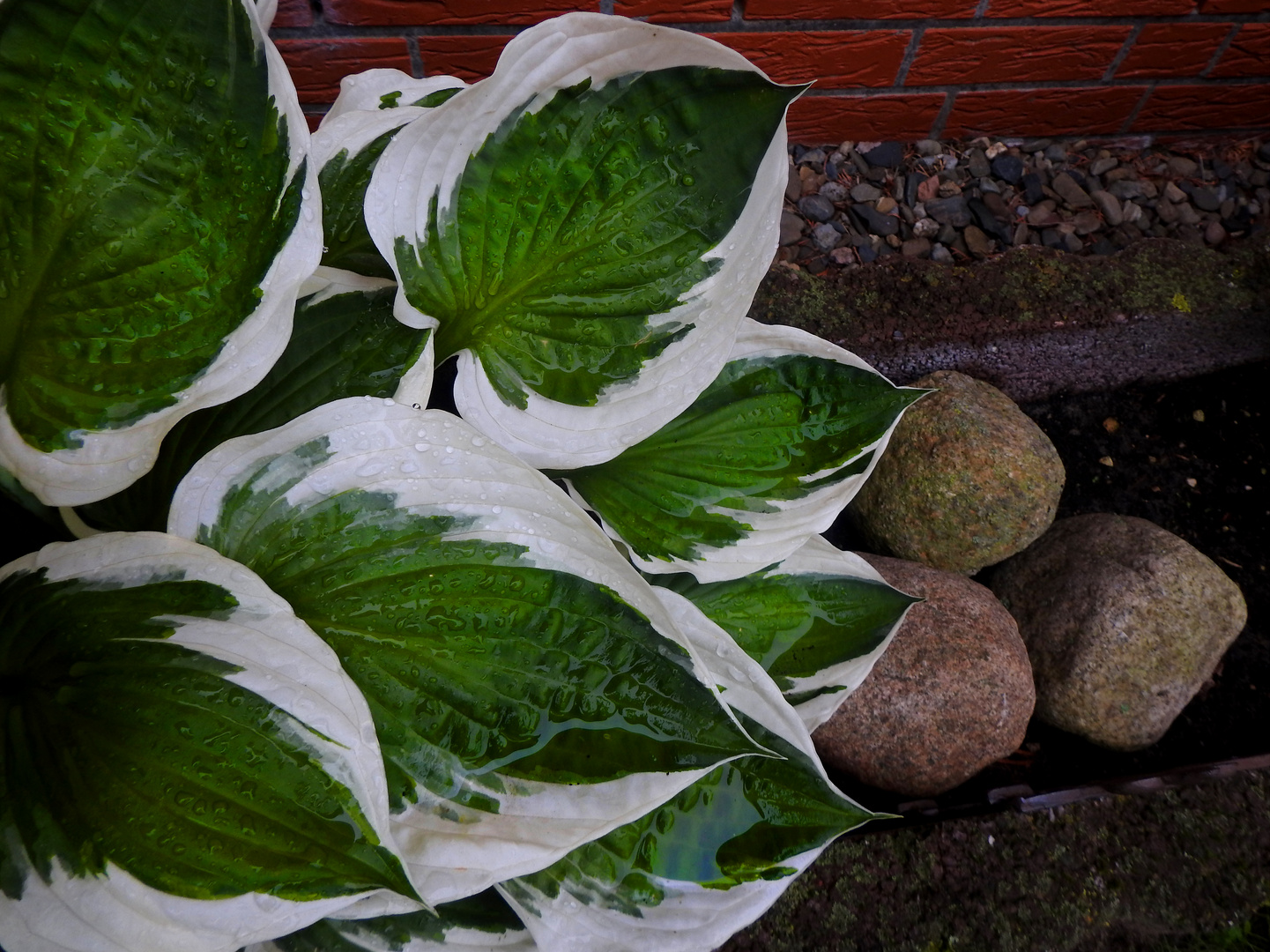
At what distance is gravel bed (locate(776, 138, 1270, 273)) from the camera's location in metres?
1.37

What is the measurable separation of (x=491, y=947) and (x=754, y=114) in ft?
1.91

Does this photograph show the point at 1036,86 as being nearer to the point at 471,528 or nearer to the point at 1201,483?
the point at 1201,483

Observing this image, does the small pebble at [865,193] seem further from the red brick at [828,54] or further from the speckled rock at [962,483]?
the speckled rock at [962,483]

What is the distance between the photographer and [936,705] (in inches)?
35.2

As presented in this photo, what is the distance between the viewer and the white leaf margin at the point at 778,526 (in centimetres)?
63

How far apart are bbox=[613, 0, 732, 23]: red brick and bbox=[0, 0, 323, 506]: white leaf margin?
36.5 inches

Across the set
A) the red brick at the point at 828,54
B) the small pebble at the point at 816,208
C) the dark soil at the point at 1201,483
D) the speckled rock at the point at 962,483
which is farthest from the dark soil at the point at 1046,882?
the red brick at the point at 828,54

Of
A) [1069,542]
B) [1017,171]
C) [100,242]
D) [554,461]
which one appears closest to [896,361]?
[1069,542]

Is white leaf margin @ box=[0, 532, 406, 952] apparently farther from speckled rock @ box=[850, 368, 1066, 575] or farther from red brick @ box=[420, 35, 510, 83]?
red brick @ box=[420, 35, 510, 83]

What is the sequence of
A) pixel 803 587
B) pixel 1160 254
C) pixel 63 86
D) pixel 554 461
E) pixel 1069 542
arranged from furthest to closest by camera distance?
pixel 1160 254 < pixel 1069 542 < pixel 803 587 < pixel 554 461 < pixel 63 86

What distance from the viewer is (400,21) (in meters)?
1.15

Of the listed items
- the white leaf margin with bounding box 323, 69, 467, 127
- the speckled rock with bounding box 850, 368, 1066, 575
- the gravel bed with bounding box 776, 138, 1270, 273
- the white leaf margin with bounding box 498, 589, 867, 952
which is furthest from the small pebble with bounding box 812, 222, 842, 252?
the white leaf margin with bounding box 498, 589, 867, 952

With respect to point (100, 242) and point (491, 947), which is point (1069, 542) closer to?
point (491, 947)

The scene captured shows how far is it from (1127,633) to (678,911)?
2.43ft
